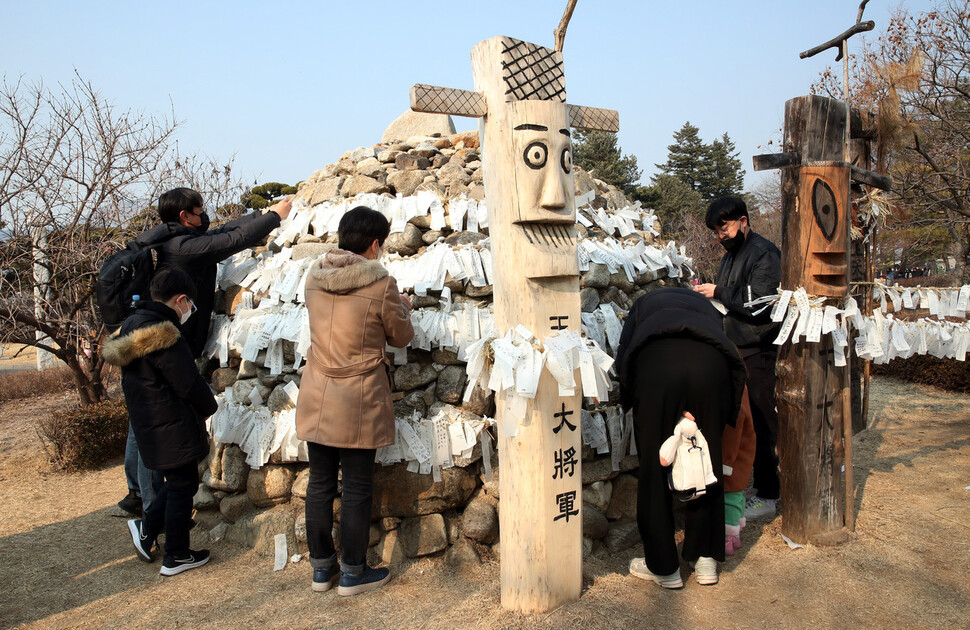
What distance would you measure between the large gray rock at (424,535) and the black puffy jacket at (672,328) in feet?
4.56

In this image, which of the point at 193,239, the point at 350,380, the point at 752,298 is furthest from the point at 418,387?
the point at 752,298

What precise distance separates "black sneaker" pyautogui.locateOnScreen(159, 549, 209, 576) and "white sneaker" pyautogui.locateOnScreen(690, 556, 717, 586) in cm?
301

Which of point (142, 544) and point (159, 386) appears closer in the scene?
point (159, 386)

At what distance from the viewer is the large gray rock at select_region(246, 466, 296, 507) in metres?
4.08

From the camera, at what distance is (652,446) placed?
3238 mm

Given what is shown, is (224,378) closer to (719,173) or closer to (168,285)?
(168,285)

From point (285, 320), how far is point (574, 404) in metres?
2.10

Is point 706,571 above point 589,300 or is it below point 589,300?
below

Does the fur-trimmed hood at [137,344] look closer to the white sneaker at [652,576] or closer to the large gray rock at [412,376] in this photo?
the large gray rock at [412,376]

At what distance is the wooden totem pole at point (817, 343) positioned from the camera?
3.67 m

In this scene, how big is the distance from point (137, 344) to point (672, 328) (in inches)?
115

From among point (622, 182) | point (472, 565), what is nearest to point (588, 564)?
point (472, 565)

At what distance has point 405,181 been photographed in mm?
4742

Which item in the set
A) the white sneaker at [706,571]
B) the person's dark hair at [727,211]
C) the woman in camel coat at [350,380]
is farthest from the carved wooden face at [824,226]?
the woman in camel coat at [350,380]
